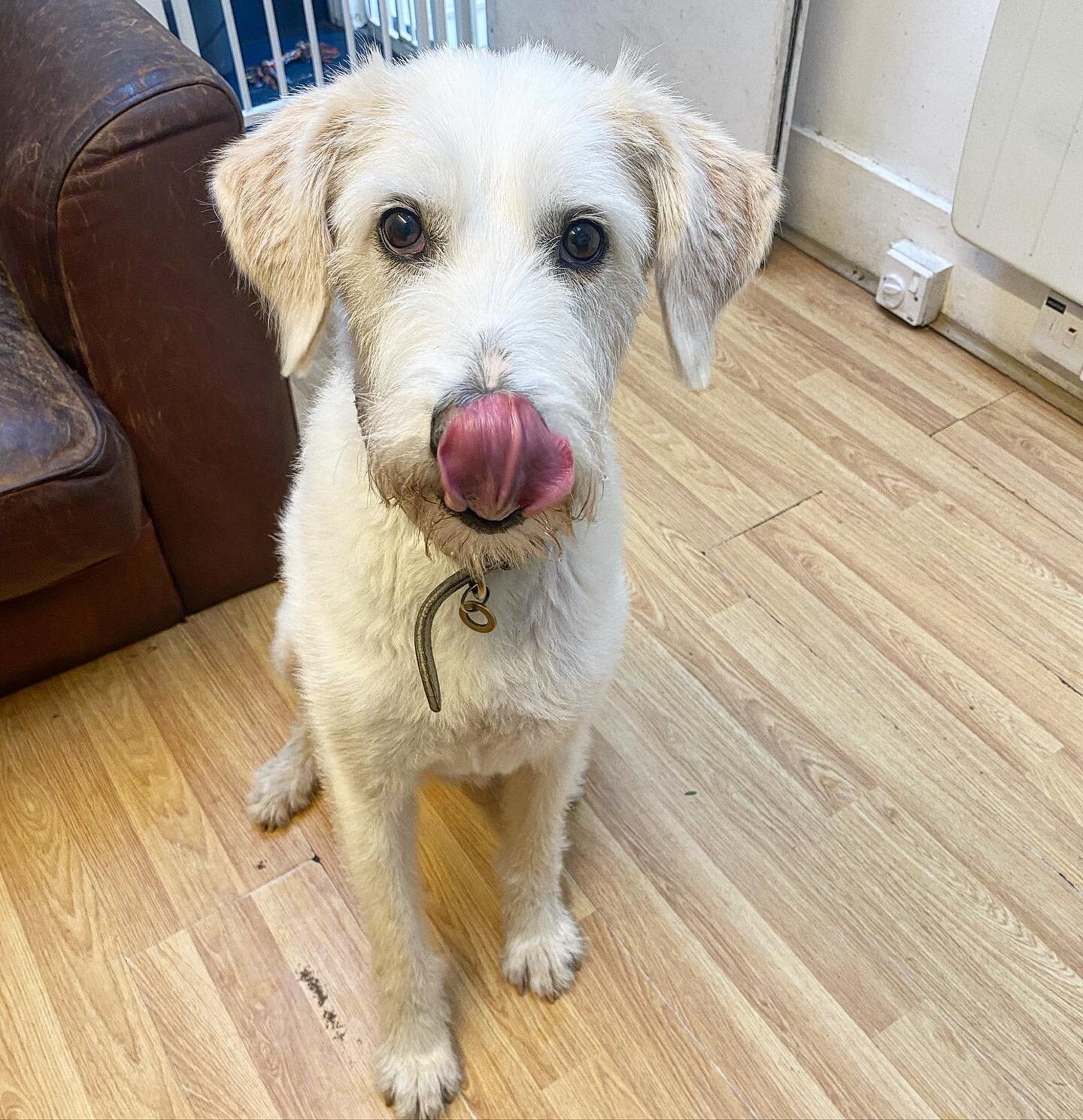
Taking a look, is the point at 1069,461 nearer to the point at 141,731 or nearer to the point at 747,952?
the point at 747,952

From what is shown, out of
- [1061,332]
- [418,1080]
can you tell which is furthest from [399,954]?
[1061,332]

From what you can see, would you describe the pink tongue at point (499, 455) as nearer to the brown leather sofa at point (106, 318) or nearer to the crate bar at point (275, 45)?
the brown leather sofa at point (106, 318)

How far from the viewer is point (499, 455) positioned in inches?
30.6

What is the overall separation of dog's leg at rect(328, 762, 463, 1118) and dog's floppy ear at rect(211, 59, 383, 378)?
0.50 m

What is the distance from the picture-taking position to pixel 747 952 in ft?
4.65

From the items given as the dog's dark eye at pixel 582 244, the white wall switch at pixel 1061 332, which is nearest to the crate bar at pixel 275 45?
the white wall switch at pixel 1061 332

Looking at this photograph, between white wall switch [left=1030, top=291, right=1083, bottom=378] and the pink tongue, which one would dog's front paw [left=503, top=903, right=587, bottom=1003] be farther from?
white wall switch [left=1030, top=291, right=1083, bottom=378]

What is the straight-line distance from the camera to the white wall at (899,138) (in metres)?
2.13

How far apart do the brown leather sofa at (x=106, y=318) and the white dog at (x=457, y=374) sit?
1.02 ft

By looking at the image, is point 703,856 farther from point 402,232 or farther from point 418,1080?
point 402,232

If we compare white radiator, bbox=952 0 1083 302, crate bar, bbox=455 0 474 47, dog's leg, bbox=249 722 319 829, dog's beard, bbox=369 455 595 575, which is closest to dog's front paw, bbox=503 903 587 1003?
dog's leg, bbox=249 722 319 829

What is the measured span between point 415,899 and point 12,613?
79 cm

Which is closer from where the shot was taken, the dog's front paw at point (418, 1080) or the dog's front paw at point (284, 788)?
the dog's front paw at point (418, 1080)

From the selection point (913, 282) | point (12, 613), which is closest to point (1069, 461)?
point (913, 282)
